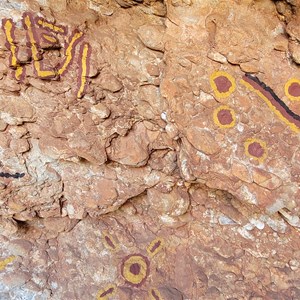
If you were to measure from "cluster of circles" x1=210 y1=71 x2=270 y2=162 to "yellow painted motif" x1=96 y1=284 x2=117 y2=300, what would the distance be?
1198mm

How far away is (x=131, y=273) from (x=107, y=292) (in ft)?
0.58

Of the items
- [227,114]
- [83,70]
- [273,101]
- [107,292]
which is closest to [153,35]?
[83,70]

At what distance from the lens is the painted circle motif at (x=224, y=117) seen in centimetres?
123

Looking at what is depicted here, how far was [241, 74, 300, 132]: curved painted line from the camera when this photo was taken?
3.80ft

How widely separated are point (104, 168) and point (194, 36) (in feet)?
2.79

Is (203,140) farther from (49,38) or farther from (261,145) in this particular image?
(49,38)

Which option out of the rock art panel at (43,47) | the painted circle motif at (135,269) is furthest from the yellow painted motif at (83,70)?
the painted circle motif at (135,269)

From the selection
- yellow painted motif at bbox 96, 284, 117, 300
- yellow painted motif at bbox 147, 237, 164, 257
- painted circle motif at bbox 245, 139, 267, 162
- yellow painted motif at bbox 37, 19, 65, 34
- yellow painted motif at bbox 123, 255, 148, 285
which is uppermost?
yellow painted motif at bbox 37, 19, 65, 34

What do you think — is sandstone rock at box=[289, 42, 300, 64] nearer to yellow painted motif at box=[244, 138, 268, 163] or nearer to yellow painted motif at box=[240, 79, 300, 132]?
yellow painted motif at box=[240, 79, 300, 132]

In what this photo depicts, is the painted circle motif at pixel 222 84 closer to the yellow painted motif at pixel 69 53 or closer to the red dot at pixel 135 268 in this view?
the yellow painted motif at pixel 69 53

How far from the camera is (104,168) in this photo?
169cm

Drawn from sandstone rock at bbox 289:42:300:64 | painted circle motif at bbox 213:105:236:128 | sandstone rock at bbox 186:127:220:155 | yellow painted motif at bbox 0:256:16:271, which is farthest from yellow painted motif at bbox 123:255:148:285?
sandstone rock at bbox 289:42:300:64

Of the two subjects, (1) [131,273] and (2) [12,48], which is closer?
(2) [12,48]

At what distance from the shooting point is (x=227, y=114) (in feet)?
4.07
